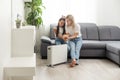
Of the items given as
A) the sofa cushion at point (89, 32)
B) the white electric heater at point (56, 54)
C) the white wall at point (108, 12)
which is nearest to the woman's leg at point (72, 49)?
the white electric heater at point (56, 54)

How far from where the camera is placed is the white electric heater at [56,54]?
457 cm

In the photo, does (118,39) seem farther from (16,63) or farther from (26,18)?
(16,63)

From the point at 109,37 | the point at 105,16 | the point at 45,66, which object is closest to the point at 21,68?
the point at 45,66

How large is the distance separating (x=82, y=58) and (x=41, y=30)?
1.46 m

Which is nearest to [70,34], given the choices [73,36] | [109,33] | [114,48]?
[73,36]

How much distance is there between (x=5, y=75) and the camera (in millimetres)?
2516

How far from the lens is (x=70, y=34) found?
500cm

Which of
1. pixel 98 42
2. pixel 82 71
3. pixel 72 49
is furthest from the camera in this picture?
pixel 98 42

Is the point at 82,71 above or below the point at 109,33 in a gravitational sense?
below

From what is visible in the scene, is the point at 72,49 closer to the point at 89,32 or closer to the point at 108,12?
the point at 89,32

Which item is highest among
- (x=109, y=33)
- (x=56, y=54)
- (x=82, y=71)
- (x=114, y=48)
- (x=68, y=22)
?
(x=68, y=22)

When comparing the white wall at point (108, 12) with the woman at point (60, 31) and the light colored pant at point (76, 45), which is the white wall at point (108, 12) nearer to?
the light colored pant at point (76, 45)

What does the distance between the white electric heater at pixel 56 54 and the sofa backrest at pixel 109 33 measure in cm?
156

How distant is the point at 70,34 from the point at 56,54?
64 centimetres
